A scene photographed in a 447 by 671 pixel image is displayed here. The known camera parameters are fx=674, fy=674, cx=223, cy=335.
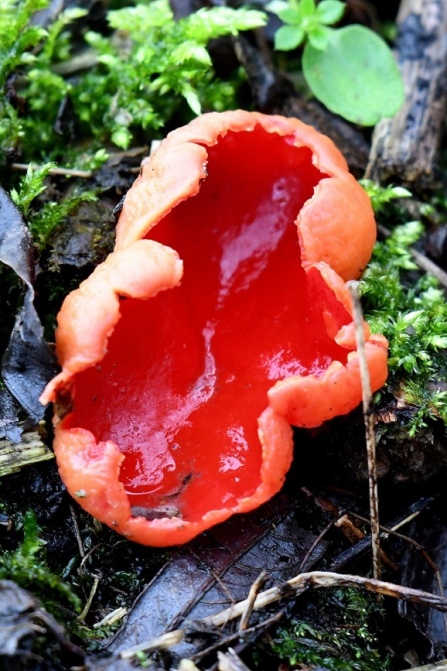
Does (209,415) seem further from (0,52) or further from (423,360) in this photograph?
(0,52)

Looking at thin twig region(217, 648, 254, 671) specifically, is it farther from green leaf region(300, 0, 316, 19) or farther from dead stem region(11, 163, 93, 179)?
green leaf region(300, 0, 316, 19)

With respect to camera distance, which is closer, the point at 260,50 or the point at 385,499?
the point at 385,499

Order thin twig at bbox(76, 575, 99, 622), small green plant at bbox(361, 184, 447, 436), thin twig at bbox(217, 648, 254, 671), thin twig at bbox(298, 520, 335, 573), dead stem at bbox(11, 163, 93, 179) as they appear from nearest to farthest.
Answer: thin twig at bbox(217, 648, 254, 671)
thin twig at bbox(76, 575, 99, 622)
thin twig at bbox(298, 520, 335, 573)
small green plant at bbox(361, 184, 447, 436)
dead stem at bbox(11, 163, 93, 179)

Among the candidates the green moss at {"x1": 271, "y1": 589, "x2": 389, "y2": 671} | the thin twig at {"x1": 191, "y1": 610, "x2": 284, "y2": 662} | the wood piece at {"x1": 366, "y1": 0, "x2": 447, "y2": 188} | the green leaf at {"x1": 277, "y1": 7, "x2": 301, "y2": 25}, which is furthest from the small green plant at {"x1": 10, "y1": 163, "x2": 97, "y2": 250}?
the green moss at {"x1": 271, "y1": 589, "x2": 389, "y2": 671}

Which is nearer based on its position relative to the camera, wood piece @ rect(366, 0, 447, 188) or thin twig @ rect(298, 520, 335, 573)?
thin twig @ rect(298, 520, 335, 573)

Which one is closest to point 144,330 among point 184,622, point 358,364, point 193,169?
point 193,169

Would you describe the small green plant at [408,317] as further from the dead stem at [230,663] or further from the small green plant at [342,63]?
the dead stem at [230,663]

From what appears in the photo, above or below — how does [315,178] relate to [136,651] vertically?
above

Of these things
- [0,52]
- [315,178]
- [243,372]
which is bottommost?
[243,372]

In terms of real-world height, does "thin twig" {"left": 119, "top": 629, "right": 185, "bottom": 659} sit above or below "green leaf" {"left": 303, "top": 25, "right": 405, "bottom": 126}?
below
